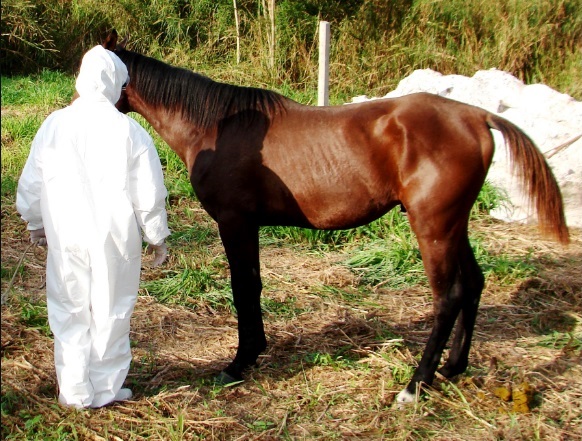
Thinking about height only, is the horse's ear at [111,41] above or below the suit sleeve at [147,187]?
above

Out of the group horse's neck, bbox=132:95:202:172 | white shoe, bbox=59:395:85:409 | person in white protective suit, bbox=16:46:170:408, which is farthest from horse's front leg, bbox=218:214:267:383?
white shoe, bbox=59:395:85:409

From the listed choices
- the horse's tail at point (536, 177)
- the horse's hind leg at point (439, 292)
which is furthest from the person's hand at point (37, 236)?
the horse's tail at point (536, 177)

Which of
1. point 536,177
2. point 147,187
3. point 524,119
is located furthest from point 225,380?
point 524,119

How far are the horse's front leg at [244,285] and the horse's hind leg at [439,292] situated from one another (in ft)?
2.81

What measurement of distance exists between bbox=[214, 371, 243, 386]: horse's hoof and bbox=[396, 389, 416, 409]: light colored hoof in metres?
0.84

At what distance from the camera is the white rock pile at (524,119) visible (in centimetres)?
573

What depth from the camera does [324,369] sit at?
3658mm

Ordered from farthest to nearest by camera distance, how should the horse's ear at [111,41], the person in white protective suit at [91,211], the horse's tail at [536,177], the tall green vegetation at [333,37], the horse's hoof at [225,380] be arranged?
the tall green vegetation at [333,37] < the horse's ear at [111,41] < the horse's hoof at [225,380] < the horse's tail at [536,177] < the person in white protective suit at [91,211]

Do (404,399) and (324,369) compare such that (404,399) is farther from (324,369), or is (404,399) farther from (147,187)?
(147,187)

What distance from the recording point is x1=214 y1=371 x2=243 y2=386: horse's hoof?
3.51m

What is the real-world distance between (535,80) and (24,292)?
270 inches

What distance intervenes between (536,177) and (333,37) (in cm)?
653

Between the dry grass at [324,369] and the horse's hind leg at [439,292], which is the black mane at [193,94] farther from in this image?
the dry grass at [324,369]

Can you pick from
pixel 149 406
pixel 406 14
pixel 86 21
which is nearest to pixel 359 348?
pixel 149 406
